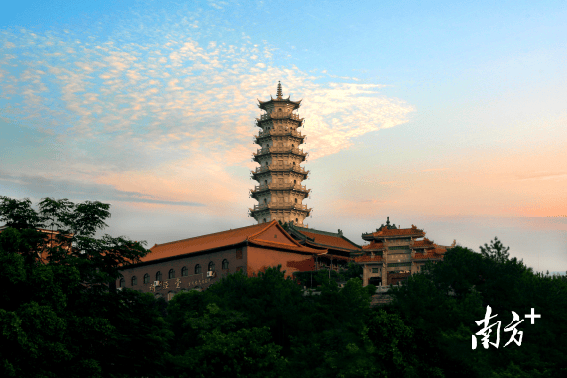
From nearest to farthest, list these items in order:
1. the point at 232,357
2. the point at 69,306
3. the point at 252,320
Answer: the point at 69,306
the point at 232,357
the point at 252,320

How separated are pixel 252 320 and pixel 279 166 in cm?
4019

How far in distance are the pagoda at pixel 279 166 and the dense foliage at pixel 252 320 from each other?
34.4 metres

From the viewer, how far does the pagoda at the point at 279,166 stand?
74562 millimetres

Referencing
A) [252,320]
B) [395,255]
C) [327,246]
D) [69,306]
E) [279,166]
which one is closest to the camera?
[69,306]

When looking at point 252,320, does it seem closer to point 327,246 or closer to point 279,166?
point 327,246

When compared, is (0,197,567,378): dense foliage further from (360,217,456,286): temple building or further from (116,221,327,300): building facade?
(116,221,327,300): building facade

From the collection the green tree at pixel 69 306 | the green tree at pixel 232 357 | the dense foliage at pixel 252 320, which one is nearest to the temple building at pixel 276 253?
the dense foliage at pixel 252 320

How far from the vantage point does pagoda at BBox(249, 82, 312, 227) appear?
245 feet

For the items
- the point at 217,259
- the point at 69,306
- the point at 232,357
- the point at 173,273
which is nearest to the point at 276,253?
the point at 217,259

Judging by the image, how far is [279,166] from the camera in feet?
248

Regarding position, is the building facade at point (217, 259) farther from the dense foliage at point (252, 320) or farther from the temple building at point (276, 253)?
the dense foliage at point (252, 320)

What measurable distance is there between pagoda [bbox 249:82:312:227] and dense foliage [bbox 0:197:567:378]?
1355 inches

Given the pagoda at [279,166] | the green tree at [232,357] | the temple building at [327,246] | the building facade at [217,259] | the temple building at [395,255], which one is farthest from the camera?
the pagoda at [279,166]

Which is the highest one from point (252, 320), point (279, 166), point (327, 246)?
point (279, 166)
